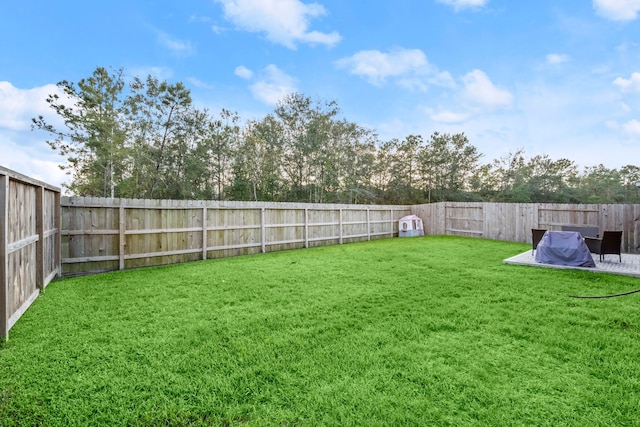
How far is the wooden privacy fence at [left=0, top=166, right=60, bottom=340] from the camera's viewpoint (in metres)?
2.64

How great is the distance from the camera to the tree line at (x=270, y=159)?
13.0 metres

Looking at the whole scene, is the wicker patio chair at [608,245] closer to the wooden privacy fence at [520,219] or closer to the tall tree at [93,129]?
the wooden privacy fence at [520,219]

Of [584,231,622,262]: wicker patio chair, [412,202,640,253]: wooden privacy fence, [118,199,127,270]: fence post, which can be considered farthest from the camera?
[412,202,640,253]: wooden privacy fence

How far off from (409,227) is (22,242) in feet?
39.6

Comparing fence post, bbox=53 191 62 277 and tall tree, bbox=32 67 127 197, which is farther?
tall tree, bbox=32 67 127 197

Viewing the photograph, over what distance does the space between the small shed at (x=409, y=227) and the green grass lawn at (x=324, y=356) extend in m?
8.24

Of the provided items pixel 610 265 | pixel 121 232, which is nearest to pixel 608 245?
pixel 610 265

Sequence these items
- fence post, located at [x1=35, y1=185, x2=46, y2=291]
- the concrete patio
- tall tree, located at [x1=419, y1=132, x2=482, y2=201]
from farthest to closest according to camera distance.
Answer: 1. tall tree, located at [x1=419, y1=132, x2=482, y2=201]
2. the concrete patio
3. fence post, located at [x1=35, y1=185, x2=46, y2=291]

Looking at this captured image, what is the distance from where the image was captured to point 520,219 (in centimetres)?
1066

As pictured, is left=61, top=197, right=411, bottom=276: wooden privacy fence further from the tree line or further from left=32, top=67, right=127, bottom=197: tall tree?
left=32, top=67, right=127, bottom=197: tall tree

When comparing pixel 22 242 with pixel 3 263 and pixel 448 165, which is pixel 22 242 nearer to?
pixel 3 263

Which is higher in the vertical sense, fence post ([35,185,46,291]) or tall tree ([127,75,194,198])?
tall tree ([127,75,194,198])

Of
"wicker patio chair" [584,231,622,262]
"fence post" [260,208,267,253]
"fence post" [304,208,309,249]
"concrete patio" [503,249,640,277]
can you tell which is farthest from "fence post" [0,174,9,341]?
"wicker patio chair" [584,231,622,262]

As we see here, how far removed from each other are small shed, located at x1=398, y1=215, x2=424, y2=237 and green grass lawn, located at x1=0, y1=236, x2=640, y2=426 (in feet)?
27.0
